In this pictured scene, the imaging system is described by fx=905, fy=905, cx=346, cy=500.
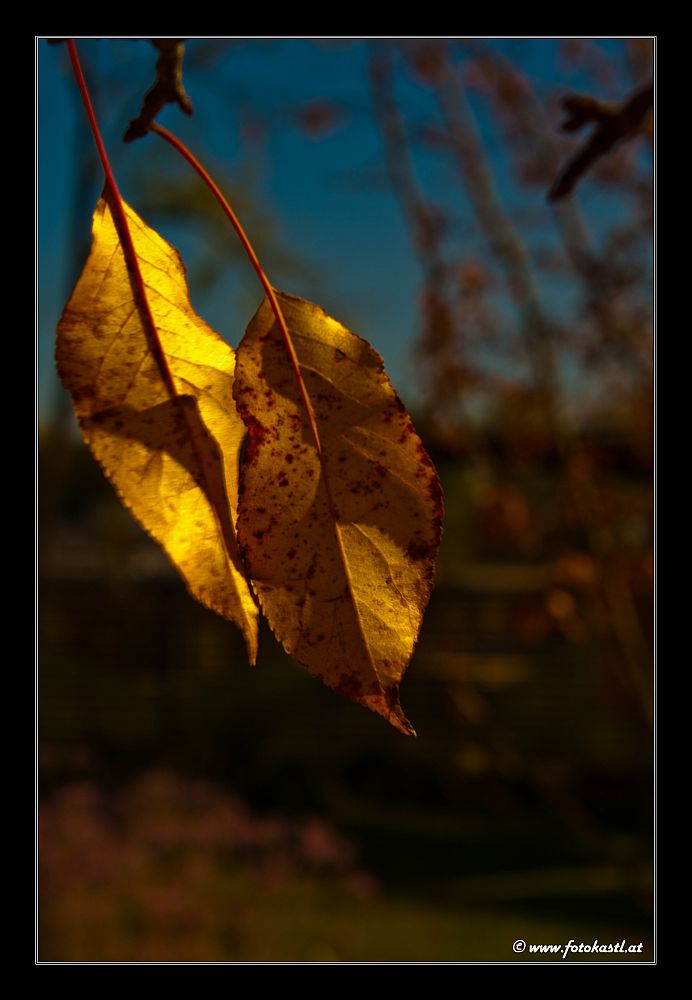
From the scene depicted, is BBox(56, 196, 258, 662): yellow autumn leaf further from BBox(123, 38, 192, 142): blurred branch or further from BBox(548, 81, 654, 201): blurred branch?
BBox(548, 81, 654, 201): blurred branch

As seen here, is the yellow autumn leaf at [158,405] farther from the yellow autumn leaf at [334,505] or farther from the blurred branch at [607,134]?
the blurred branch at [607,134]

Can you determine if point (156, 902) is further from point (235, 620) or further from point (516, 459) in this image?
point (235, 620)

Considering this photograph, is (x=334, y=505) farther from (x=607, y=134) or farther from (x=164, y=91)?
(x=607, y=134)

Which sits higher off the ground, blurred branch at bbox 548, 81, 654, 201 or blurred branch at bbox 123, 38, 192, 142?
blurred branch at bbox 548, 81, 654, 201

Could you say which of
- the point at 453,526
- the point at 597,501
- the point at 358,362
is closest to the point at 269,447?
the point at 358,362

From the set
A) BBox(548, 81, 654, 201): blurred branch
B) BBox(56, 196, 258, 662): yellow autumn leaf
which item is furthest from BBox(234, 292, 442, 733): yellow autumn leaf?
BBox(548, 81, 654, 201): blurred branch

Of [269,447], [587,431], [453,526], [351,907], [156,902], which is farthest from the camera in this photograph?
[453,526]

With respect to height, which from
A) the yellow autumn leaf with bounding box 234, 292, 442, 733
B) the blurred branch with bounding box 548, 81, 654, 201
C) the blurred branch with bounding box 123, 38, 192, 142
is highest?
the blurred branch with bounding box 548, 81, 654, 201

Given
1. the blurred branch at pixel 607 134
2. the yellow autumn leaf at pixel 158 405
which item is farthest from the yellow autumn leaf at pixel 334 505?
the blurred branch at pixel 607 134
